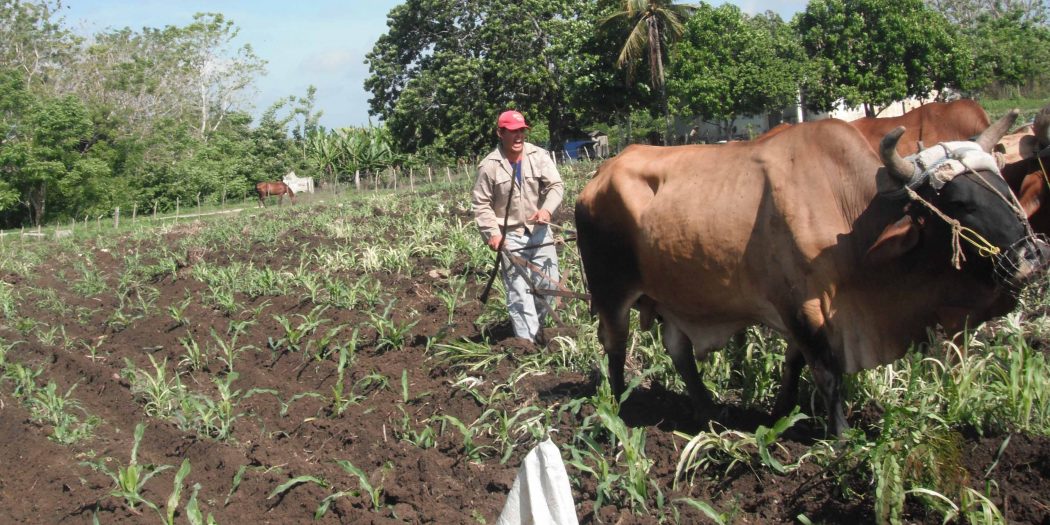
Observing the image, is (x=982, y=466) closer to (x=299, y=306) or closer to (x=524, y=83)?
(x=299, y=306)

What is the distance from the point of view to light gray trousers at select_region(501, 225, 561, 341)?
6441mm

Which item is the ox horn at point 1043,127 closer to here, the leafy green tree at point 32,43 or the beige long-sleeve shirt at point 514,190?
the beige long-sleeve shirt at point 514,190

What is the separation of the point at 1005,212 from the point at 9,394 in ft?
22.0

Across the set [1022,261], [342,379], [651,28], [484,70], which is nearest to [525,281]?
[342,379]

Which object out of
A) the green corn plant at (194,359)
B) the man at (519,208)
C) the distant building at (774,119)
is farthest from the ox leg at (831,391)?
the distant building at (774,119)

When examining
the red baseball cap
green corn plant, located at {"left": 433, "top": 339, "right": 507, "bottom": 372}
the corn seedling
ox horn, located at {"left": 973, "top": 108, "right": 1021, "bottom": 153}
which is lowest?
the corn seedling

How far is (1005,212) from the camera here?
3.59 m

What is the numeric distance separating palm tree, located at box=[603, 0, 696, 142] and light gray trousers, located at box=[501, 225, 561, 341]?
25.7 meters

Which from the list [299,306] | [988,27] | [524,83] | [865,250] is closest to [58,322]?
[299,306]

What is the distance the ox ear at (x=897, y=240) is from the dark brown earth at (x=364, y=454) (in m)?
0.77

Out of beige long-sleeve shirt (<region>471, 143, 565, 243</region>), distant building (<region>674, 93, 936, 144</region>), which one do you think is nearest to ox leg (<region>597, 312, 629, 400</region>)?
beige long-sleeve shirt (<region>471, 143, 565, 243</region>)

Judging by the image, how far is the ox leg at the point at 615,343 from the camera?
17.2 ft

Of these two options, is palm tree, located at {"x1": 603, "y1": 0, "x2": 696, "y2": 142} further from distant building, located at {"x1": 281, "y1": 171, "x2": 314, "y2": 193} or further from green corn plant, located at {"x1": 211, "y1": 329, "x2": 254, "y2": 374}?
green corn plant, located at {"x1": 211, "y1": 329, "x2": 254, "y2": 374}

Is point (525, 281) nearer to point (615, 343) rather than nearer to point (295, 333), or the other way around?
point (615, 343)
